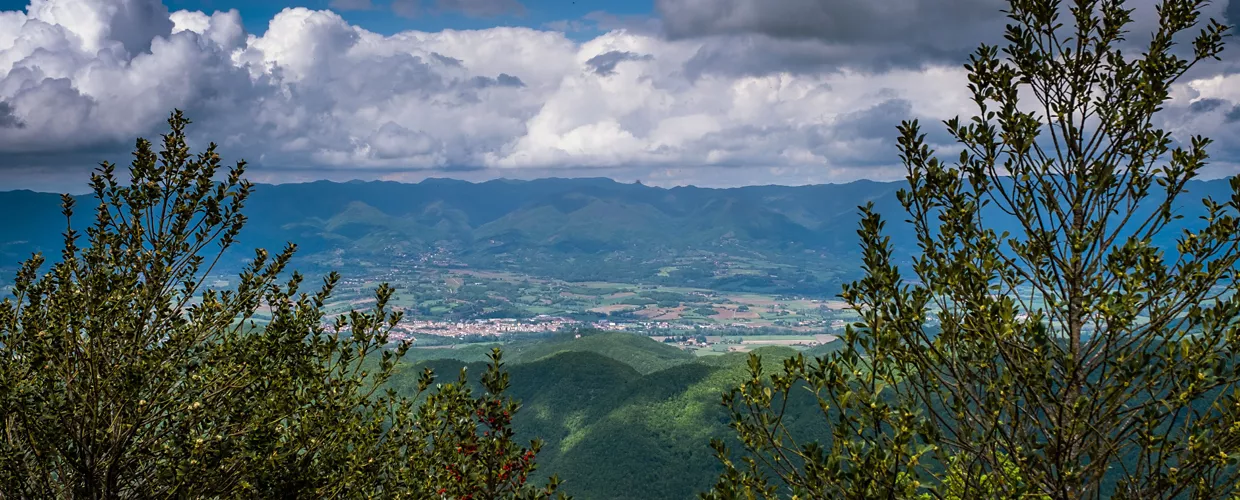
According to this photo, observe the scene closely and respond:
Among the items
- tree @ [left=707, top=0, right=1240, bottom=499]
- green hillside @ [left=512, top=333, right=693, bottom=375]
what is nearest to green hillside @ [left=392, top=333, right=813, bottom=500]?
green hillside @ [left=512, top=333, right=693, bottom=375]

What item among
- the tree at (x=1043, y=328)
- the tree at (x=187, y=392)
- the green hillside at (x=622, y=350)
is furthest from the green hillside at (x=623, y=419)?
the tree at (x=1043, y=328)

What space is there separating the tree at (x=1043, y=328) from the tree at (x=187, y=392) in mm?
2679

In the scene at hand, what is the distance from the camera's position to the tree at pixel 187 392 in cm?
675

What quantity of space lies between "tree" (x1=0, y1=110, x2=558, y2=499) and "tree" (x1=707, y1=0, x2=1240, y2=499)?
2679mm

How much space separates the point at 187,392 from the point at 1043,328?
765cm

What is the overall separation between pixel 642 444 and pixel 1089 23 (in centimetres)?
7878

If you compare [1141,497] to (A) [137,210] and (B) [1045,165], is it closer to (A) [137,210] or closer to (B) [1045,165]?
(B) [1045,165]

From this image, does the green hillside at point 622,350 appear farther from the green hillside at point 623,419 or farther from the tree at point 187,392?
the tree at point 187,392

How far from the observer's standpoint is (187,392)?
7.59 metres

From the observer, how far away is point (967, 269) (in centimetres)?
549

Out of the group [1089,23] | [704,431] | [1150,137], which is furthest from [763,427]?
[704,431]

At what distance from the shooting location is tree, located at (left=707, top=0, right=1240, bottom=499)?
5.02m

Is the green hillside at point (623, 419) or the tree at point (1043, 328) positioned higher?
the tree at point (1043, 328)

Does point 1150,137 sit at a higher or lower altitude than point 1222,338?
higher
